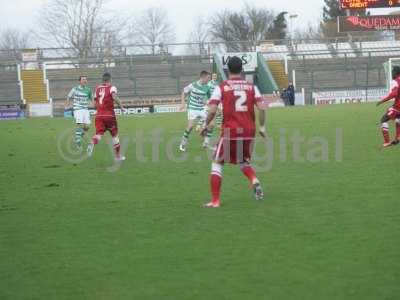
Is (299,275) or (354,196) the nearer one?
(299,275)

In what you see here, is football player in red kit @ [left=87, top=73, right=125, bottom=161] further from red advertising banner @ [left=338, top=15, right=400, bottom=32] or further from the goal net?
red advertising banner @ [left=338, top=15, right=400, bottom=32]

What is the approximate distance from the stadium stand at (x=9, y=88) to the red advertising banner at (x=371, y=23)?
22913 millimetres

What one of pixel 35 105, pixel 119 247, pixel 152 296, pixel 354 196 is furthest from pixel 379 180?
pixel 35 105

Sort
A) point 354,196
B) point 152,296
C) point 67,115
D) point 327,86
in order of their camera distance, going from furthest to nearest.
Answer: point 327,86 → point 67,115 → point 354,196 → point 152,296

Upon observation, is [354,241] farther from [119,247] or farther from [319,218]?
[119,247]

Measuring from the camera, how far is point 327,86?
58906mm

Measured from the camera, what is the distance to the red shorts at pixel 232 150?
10.4 meters

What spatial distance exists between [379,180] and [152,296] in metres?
7.19

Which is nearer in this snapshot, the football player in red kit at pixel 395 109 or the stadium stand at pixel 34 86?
the football player in red kit at pixel 395 109

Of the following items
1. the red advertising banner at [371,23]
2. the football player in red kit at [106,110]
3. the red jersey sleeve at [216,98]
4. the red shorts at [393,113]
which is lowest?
the red shorts at [393,113]

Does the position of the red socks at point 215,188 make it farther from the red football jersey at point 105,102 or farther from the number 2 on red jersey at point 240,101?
the red football jersey at point 105,102

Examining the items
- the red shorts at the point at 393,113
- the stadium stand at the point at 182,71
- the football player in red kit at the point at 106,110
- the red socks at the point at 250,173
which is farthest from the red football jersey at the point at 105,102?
the stadium stand at the point at 182,71

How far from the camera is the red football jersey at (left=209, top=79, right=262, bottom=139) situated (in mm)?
10305

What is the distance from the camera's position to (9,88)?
178 ft
